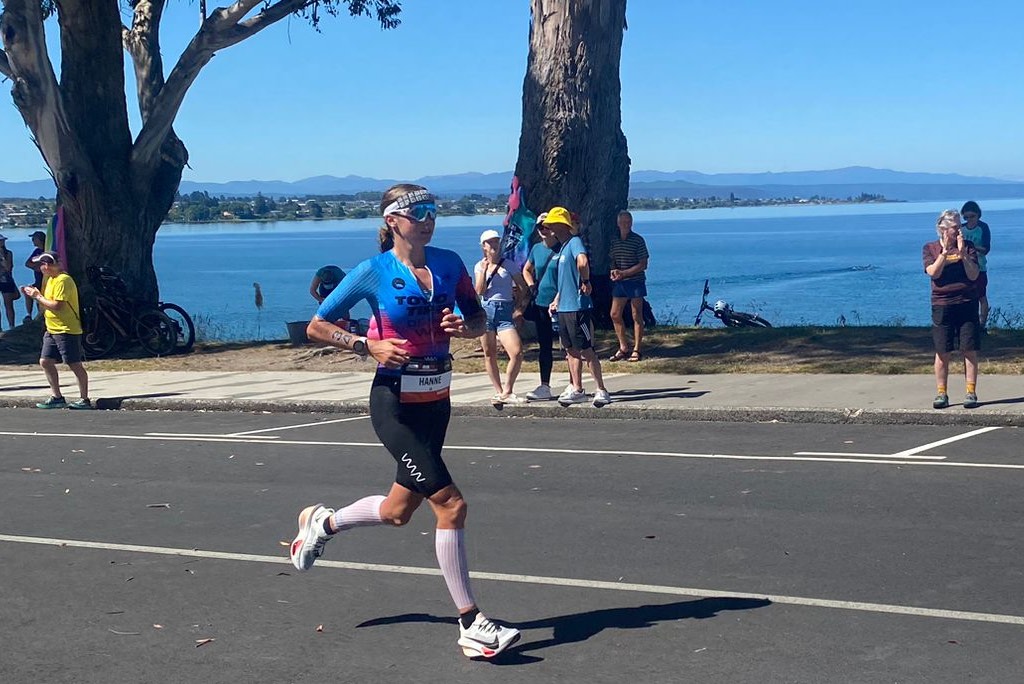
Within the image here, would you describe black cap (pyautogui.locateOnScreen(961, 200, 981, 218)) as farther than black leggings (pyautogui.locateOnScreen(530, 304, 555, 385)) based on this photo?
Yes

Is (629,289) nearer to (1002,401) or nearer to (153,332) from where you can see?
(1002,401)

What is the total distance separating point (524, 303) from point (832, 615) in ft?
26.9

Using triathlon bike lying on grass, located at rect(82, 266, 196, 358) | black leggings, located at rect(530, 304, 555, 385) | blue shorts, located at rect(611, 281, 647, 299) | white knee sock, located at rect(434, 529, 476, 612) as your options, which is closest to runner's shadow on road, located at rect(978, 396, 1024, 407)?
black leggings, located at rect(530, 304, 555, 385)

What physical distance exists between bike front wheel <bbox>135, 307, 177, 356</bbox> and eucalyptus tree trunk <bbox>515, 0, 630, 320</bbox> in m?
6.43

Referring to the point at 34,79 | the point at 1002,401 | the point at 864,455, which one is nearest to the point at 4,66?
the point at 34,79

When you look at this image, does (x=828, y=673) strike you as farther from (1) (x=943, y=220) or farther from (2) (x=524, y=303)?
(2) (x=524, y=303)

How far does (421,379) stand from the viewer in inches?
243

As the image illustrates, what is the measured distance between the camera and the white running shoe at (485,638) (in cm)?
593

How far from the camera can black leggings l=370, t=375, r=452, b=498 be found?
6.13 metres

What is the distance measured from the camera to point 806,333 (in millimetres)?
19062

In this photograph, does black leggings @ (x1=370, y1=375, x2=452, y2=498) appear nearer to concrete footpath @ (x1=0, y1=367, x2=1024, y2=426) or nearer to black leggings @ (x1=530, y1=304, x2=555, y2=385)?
concrete footpath @ (x1=0, y1=367, x2=1024, y2=426)

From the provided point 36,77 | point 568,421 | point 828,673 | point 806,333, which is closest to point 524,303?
point 568,421

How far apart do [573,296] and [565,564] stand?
622 centimetres

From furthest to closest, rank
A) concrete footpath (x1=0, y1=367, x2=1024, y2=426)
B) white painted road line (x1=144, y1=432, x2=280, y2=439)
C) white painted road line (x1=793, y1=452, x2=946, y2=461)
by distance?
white painted road line (x1=144, y1=432, x2=280, y2=439) → concrete footpath (x1=0, y1=367, x2=1024, y2=426) → white painted road line (x1=793, y1=452, x2=946, y2=461)
